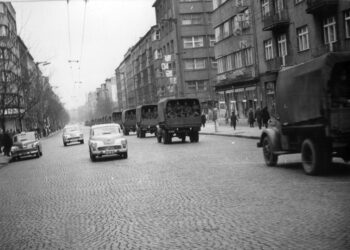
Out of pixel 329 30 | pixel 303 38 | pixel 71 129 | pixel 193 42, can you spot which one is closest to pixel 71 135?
pixel 71 129

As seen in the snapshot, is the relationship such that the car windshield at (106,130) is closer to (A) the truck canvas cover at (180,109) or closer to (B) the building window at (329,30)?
(A) the truck canvas cover at (180,109)

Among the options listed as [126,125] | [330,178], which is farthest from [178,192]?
[126,125]

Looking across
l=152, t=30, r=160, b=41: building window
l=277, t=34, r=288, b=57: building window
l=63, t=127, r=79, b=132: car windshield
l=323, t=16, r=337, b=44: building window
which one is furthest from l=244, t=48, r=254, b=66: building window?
l=152, t=30, r=160, b=41: building window

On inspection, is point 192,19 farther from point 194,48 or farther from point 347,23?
point 347,23

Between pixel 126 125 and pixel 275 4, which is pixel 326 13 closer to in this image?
pixel 275 4

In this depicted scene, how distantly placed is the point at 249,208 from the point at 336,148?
3952 millimetres

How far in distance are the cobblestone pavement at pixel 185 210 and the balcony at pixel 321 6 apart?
624 inches

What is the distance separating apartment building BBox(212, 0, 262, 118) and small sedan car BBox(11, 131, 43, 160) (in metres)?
19.4

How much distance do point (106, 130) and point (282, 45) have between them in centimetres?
1871

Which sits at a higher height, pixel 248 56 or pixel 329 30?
pixel 248 56

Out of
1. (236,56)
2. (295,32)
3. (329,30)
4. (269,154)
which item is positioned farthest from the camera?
(236,56)

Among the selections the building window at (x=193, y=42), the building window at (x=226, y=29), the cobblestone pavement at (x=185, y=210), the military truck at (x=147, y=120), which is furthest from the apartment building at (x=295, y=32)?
the building window at (x=193, y=42)

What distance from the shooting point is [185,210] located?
8422 millimetres

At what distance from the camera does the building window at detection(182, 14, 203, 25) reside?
235 feet
